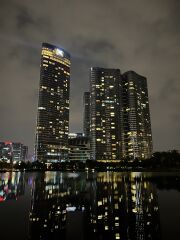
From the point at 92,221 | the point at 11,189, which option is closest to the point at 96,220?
the point at 92,221

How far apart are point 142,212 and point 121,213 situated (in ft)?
7.71

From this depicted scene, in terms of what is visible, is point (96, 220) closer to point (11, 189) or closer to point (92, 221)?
point (92, 221)

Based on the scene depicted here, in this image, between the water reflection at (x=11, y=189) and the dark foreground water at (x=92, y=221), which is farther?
the water reflection at (x=11, y=189)

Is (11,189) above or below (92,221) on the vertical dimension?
above

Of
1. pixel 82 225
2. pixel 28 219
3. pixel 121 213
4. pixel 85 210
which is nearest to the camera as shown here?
pixel 82 225

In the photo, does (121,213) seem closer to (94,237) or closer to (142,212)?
(142,212)

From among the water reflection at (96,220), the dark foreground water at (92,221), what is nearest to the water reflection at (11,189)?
the dark foreground water at (92,221)

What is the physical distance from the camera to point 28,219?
22.7 m

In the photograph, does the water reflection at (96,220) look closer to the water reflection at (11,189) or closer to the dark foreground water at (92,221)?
the dark foreground water at (92,221)

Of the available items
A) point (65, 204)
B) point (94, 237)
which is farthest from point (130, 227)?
point (65, 204)

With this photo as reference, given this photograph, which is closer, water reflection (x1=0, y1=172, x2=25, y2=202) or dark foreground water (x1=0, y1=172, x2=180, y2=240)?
dark foreground water (x1=0, y1=172, x2=180, y2=240)

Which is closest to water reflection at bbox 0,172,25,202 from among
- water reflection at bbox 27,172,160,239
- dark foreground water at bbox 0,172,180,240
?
dark foreground water at bbox 0,172,180,240

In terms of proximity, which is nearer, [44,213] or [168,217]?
[168,217]

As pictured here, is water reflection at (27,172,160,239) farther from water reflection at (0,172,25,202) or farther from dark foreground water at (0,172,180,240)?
water reflection at (0,172,25,202)
